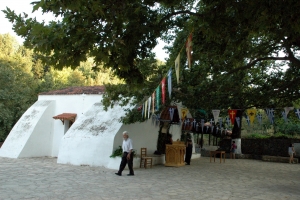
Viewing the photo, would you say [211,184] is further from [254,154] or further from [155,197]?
[254,154]

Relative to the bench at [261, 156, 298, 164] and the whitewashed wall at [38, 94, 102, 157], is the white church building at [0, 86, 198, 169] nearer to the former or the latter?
the whitewashed wall at [38, 94, 102, 157]

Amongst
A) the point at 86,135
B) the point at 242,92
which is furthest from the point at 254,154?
the point at 86,135

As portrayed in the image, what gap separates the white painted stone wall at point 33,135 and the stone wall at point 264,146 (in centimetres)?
1424

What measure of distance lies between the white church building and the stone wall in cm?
772

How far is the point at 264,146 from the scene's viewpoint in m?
25.1

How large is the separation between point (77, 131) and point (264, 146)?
1593 centimetres

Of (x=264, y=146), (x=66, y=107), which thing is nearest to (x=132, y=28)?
(x=66, y=107)

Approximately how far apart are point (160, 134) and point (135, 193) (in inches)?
366

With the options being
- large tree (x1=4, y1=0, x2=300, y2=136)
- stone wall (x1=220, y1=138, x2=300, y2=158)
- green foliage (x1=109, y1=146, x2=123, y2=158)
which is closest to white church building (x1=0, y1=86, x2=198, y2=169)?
green foliage (x1=109, y1=146, x2=123, y2=158)

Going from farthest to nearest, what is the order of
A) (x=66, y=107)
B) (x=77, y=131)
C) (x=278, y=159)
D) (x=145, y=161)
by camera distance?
1. (x=278, y=159)
2. (x=66, y=107)
3. (x=77, y=131)
4. (x=145, y=161)

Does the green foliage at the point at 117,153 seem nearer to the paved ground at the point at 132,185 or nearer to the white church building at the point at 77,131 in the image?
the white church building at the point at 77,131

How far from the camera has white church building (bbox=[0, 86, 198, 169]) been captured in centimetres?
1435

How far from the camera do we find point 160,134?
1770cm

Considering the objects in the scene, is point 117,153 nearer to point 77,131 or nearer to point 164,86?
point 77,131
